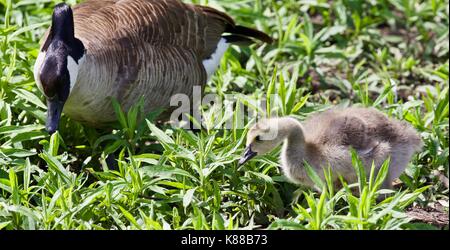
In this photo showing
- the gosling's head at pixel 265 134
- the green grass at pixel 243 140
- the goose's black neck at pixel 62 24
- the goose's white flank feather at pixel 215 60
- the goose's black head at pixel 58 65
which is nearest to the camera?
the green grass at pixel 243 140

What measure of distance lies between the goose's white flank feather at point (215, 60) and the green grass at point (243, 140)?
0.51 feet

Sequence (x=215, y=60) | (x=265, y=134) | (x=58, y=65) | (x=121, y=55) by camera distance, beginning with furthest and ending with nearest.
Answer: (x=215, y=60) < (x=121, y=55) < (x=58, y=65) < (x=265, y=134)

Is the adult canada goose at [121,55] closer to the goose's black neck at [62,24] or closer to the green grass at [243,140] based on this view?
the goose's black neck at [62,24]

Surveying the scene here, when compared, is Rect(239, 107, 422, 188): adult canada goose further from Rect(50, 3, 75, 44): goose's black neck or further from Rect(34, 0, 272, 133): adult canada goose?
Rect(50, 3, 75, 44): goose's black neck

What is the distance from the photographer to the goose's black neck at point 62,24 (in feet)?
19.7

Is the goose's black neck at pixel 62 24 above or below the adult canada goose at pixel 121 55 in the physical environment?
above

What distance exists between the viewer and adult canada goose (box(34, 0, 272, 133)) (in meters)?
6.00

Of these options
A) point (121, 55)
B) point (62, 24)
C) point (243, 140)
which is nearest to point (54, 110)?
point (62, 24)

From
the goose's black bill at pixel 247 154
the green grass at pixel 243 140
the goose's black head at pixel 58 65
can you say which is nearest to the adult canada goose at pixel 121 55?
the goose's black head at pixel 58 65

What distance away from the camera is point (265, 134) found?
5.69m

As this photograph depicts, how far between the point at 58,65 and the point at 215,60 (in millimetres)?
1788

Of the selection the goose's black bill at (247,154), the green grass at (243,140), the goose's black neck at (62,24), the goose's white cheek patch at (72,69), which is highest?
the goose's black neck at (62,24)

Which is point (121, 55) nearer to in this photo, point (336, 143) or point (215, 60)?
point (215, 60)

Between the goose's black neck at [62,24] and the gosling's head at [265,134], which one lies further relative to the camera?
the goose's black neck at [62,24]
